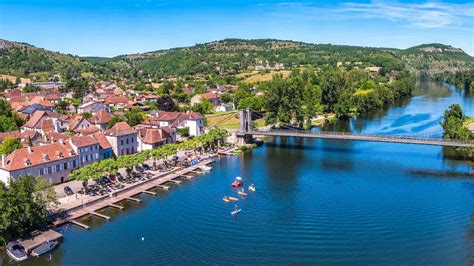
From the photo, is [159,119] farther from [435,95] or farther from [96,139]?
[435,95]

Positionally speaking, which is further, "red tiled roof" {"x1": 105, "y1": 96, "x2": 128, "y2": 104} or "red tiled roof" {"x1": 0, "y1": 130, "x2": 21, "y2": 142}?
"red tiled roof" {"x1": 105, "y1": 96, "x2": 128, "y2": 104}

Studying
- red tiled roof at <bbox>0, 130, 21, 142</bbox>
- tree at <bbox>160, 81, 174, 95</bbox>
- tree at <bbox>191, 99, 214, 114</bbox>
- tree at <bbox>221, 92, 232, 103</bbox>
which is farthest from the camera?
tree at <bbox>160, 81, 174, 95</bbox>

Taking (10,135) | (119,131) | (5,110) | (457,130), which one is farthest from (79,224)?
(457,130)

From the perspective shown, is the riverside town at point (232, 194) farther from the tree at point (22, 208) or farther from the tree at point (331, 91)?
the tree at point (331, 91)

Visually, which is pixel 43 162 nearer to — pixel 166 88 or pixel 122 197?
pixel 122 197

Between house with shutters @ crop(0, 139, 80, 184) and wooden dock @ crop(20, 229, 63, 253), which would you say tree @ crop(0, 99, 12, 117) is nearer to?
house with shutters @ crop(0, 139, 80, 184)

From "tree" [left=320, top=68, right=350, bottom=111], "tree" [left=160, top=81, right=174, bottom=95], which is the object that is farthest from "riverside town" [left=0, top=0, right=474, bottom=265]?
"tree" [left=160, top=81, right=174, bottom=95]

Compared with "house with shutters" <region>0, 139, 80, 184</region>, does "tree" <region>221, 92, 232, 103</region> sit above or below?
above
